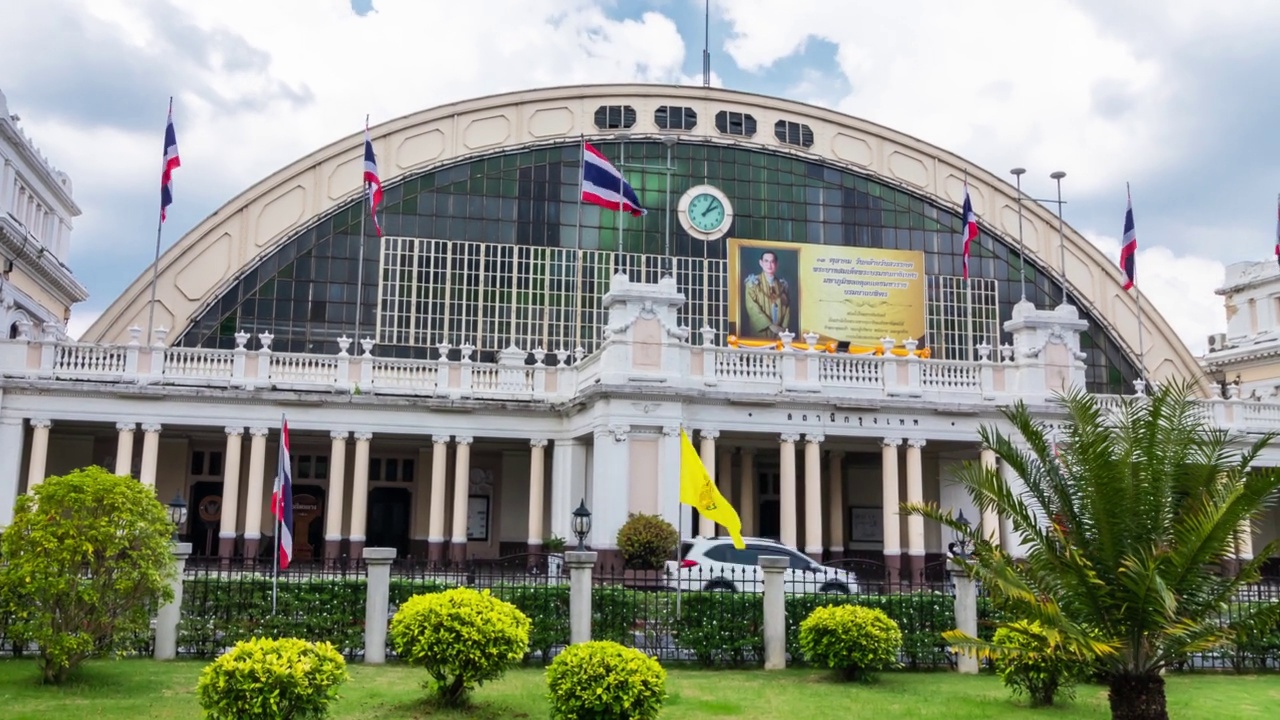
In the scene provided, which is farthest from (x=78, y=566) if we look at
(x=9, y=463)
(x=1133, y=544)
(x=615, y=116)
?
(x=615, y=116)

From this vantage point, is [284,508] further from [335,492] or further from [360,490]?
[360,490]

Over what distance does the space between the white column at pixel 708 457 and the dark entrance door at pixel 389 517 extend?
13257 millimetres

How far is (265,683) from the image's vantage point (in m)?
11.0

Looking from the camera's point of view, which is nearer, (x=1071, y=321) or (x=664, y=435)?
(x=664, y=435)

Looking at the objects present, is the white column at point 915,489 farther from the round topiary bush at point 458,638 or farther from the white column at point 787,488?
the round topiary bush at point 458,638

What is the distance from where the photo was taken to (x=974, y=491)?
1358 cm

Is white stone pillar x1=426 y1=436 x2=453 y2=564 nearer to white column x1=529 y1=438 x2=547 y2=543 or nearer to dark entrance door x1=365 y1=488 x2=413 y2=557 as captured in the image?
white column x1=529 y1=438 x2=547 y2=543

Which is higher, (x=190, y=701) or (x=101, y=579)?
(x=101, y=579)

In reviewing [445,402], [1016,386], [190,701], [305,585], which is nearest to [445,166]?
[445,402]

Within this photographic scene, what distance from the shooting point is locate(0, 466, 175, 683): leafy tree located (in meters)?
14.2

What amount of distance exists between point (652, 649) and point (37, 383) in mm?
22394

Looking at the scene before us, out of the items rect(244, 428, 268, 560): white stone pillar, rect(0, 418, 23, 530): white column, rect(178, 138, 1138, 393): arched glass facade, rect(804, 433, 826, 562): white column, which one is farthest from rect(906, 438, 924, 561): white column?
rect(0, 418, 23, 530): white column

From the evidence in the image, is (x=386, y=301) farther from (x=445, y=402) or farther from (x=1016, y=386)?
(x=1016, y=386)

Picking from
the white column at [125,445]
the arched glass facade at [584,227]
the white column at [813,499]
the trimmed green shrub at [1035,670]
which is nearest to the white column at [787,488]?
the white column at [813,499]
